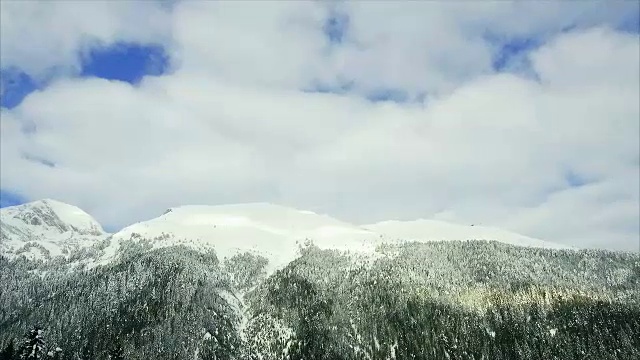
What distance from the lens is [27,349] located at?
7381 cm

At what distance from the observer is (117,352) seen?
93.3 m

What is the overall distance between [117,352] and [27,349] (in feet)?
69.7

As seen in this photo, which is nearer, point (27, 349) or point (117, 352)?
point (27, 349)
